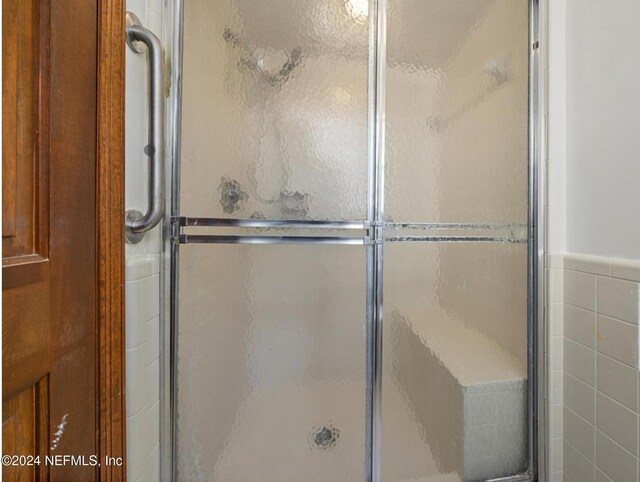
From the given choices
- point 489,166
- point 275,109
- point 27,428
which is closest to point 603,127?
point 489,166

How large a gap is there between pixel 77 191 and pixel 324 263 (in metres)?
0.64

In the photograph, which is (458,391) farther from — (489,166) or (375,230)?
(489,166)

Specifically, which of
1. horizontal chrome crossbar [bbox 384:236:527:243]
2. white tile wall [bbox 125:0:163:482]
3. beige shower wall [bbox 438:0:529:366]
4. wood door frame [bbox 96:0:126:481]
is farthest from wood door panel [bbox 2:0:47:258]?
beige shower wall [bbox 438:0:529:366]

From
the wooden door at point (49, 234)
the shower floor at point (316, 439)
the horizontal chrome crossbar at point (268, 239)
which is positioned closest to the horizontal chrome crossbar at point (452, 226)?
the horizontal chrome crossbar at point (268, 239)

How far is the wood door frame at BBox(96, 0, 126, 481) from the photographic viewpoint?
2.11ft

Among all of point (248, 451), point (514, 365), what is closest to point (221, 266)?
point (248, 451)

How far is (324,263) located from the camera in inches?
38.9

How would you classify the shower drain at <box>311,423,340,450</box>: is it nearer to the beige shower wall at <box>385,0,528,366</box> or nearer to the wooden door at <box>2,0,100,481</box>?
the beige shower wall at <box>385,0,528,366</box>

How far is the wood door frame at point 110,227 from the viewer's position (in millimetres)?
642

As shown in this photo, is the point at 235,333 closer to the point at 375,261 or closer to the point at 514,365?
the point at 375,261

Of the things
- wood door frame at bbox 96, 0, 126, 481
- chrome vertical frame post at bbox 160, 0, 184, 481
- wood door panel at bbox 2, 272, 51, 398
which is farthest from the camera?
chrome vertical frame post at bbox 160, 0, 184, 481

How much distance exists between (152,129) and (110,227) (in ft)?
0.92

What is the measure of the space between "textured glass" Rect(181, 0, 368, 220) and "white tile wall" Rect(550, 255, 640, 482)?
740 millimetres

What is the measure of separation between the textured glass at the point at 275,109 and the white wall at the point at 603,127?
0.71 m
